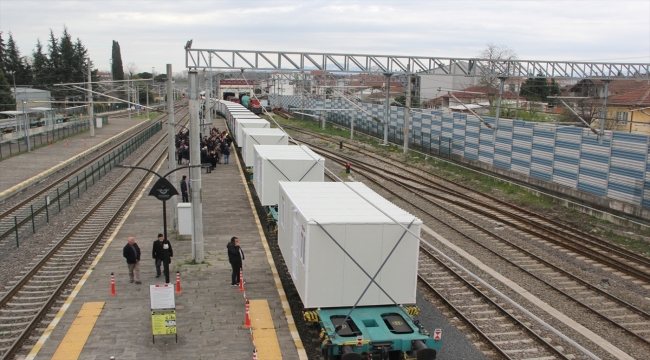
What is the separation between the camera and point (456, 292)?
47.8ft

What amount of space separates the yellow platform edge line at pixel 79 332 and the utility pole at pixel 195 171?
348 cm

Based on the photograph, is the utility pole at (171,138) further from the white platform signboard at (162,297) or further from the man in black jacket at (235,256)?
the white platform signboard at (162,297)

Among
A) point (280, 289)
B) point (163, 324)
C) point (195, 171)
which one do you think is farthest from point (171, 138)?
point (163, 324)

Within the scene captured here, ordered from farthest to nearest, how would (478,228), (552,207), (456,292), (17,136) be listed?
(17,136), (552,207), (478,228), (456,292)

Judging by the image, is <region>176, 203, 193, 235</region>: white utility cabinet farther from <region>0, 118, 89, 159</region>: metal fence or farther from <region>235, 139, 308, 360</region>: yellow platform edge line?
<region>0, 118, 89, 159</region>: metal fence

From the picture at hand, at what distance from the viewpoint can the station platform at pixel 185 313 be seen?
1084 centimetres

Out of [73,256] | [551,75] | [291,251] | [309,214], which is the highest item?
[551,75]

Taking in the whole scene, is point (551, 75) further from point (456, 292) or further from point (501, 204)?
point (456, 292)

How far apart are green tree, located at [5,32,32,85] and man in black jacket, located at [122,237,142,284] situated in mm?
82378

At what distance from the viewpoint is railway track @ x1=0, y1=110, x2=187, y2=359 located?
1193 cm

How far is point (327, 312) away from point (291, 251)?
2247 millimetres

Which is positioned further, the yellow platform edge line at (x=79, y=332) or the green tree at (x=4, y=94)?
the green tree at (x=4, y=94)

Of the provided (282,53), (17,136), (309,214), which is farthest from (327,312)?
(17,136)

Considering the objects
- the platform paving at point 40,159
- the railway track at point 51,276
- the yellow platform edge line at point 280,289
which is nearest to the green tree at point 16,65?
the platform paving at point 40,159
